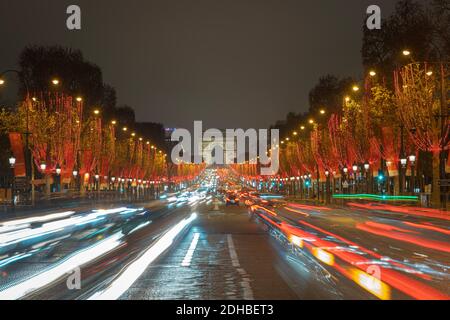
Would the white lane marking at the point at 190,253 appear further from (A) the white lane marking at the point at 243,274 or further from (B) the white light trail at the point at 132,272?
(A) the white lane marking at the point at 243,274

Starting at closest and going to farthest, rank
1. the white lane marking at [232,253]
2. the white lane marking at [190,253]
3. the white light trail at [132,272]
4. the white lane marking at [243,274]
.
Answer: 1. the white light trail at [132,272]
2. the white lane marking at [243,274]
3. the white lane marking at [232,253]
4. the white lane marking at [190,253]

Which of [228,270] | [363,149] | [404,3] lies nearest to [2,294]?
[228,270]

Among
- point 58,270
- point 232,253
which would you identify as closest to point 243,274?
point 58,270

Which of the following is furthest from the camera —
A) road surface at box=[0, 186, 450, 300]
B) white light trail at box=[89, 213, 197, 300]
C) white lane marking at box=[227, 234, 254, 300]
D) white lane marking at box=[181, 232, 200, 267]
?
white lane marking at box=[181, 232, 200, 267]

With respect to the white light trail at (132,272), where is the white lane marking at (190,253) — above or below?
below

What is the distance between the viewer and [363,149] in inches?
2982

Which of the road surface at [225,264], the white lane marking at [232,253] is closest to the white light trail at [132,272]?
the road surface at [225,264]

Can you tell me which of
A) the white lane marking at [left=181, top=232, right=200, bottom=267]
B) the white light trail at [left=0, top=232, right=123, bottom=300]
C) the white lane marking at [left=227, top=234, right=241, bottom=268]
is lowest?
the white lane marking at [left=181, top=232, right=200, bottom=267]

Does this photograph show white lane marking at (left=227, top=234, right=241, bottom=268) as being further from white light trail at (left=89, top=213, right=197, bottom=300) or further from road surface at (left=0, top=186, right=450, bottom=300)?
white light trail at (left=89, top=213, right=197, bottom=300)

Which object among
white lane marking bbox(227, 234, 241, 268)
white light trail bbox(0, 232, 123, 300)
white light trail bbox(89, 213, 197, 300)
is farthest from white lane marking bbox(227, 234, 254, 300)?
white light trail bbox(0, 232, 123, 300)

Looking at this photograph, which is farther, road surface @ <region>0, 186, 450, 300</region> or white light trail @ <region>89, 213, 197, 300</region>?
road surface @ <region>0, 186, 450, 300</region>

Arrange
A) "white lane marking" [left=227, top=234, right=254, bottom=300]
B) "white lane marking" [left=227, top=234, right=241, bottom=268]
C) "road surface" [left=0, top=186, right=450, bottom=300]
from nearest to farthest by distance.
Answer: "white lane marking" [left=227, top=234, right=254, bottom=300]
"road surface" [left=0, top=186, right=450, bottom=300]
"white lane marking" [left=227, top=234, right=241, bottom=268]
